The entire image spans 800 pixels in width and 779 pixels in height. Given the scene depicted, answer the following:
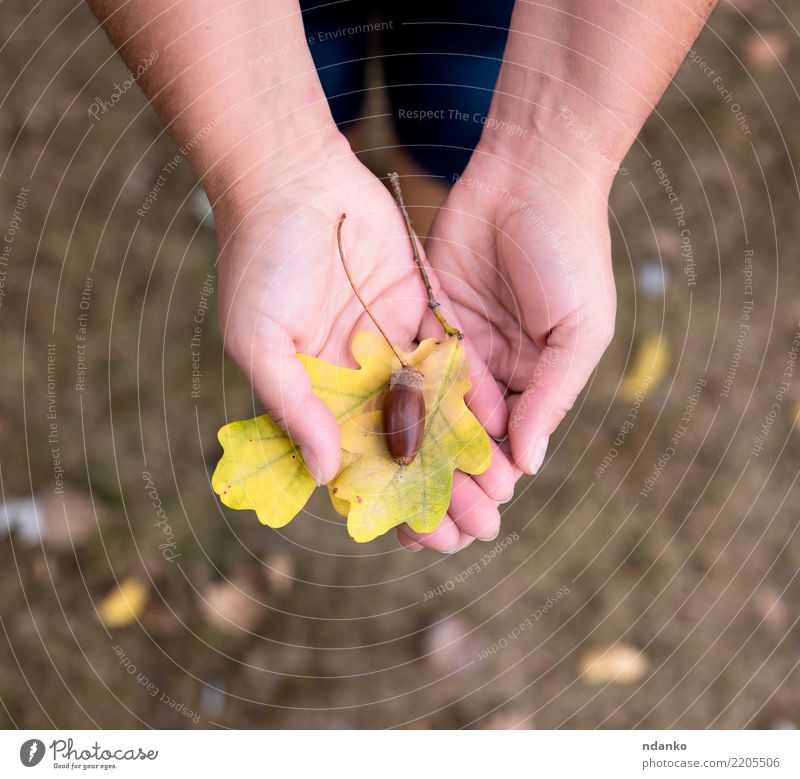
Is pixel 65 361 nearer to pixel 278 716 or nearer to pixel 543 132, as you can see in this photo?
pixel 278 716

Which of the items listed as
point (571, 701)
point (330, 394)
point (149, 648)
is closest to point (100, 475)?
point (149, 648)

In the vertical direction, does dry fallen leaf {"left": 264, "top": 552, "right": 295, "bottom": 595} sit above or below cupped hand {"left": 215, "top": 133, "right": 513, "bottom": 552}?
below

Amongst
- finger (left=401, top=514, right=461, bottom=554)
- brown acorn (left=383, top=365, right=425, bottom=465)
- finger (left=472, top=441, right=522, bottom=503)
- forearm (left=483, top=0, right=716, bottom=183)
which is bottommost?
finger (left=401, top=514, right=461, bottom=554)

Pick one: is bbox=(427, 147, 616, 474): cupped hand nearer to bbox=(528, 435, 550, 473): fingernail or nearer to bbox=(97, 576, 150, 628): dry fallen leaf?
bbox=(528, 435, 550, 473): fingernail

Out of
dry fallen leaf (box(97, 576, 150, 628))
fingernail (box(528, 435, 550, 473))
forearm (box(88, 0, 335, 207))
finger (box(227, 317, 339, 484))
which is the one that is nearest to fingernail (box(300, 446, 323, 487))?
finger (box(227, 317, 339, 484))

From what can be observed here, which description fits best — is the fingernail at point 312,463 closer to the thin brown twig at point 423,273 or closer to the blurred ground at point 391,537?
the thin brown twig at point 423,273

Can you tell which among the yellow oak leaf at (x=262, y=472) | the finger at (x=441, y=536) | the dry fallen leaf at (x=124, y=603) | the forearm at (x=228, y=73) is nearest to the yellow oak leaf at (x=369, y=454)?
the yellow oak leaf at (x=262, y=472)

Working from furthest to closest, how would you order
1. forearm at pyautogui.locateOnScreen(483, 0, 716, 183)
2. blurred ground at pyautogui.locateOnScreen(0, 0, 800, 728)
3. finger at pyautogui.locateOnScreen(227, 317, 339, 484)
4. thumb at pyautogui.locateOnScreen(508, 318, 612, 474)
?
blurred ground at pyautogui.locateOnScreen(0, 0, 800, 728) < forearm at pyautogui.locateOnScreen(483, 0, 716, 183) < thumb at pyautogui.locateOnScreen(508, 318, 612, 474) < finger at pyautogui.locateOnScreen(227, 317, 339, 484)
